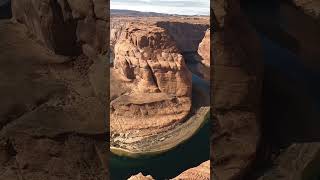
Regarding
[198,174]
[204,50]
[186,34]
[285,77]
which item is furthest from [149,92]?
[285,77]

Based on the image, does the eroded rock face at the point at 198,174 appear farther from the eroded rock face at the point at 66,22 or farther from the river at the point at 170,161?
the eroded rock face at the point at 66,22

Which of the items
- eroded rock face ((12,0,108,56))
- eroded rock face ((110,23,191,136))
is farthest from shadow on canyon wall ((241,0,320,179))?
eroded rock face ((110,23,191,136))

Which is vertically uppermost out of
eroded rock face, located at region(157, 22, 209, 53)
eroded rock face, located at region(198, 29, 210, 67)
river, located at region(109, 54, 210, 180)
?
eroded rock face, located at region(157, 22, 209, 53)

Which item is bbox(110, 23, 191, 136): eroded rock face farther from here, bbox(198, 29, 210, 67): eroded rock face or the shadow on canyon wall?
the shadow on canyon wall

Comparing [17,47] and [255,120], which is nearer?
[17,47]

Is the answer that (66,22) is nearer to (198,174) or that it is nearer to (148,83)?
(198,174)

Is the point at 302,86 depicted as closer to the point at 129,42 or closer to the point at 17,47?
the point at 17,47

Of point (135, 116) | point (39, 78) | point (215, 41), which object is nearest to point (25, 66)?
point (39, 78)
